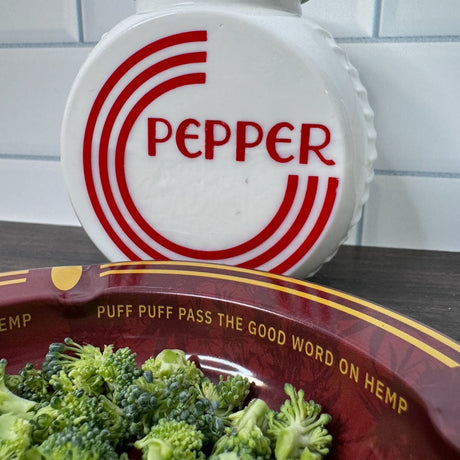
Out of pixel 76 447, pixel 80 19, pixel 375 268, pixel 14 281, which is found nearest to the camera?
pixel 76 447

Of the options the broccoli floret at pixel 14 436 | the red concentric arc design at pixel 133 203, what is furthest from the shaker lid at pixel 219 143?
the broccoli floret at pixel 14 436

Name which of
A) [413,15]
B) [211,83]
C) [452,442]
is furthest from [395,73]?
[452,442]

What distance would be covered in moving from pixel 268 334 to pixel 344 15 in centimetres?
45

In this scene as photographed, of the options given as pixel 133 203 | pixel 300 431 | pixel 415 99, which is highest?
pixel 415 99

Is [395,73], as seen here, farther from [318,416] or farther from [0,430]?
[0,430]

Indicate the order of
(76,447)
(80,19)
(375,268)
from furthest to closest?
(80,19)
(375,268)
(76,447)

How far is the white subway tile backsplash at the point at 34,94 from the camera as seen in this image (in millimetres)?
723

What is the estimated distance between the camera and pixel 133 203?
493 mm

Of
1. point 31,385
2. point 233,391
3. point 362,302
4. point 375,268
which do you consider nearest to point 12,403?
point 31,385

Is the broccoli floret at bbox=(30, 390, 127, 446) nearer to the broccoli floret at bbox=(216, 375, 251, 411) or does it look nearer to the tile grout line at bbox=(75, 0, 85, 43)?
the broccoli floret at bbox=(216, 375, 251, 411)

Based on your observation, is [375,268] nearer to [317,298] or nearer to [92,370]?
[317,298]

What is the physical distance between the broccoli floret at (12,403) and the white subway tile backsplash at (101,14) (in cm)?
51

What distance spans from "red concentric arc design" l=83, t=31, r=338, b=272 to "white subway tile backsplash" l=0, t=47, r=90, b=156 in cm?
28

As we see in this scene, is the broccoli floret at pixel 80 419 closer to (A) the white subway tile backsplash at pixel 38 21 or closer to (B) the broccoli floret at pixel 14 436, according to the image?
(B) the broccoli floret at pixel 14 436
